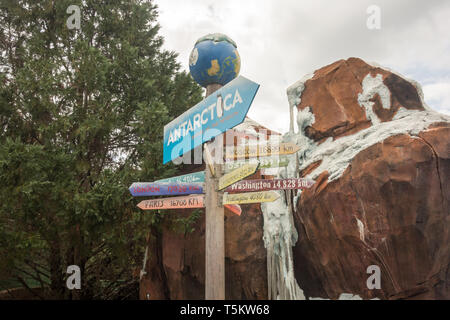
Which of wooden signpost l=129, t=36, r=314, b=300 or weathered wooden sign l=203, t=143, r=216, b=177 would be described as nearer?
wooden signpost l=129, t=36, r=314, b=300

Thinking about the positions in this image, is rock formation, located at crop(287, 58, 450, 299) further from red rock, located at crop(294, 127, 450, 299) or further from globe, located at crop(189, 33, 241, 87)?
globe, located at crop(189, 33, 241, 87)

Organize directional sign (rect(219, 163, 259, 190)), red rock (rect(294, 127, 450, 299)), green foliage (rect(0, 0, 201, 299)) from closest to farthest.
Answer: directional sign (rect(219, 163, 259, 190)) → red rock (rect(294, 127, 450, 299)) → green foliage (rect(0, 0, 201, 299))

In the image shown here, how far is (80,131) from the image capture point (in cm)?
672

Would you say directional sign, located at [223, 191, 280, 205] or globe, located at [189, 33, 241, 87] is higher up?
globe, located at [189, 33, 241, 87]

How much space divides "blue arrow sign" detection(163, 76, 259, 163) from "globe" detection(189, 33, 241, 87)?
48 cm

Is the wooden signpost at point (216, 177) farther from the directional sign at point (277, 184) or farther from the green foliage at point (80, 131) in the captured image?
the green foliage at point (80, 131)

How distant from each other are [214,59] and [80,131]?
4.08m

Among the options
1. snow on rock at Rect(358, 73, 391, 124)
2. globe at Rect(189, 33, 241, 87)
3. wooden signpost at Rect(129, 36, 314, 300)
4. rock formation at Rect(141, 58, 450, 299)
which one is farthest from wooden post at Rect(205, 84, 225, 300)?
snow on rock at Rect(358, 73, 391, 124)

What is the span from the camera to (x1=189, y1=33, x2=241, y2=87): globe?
387 cm

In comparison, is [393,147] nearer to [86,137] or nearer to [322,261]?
[322,261]

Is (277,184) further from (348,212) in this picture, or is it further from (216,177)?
(348,212)

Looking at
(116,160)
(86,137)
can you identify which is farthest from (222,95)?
(116,160)

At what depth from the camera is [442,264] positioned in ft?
15.2

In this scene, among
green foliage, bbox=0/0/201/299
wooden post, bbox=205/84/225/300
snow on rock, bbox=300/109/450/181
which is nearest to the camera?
wooden post, bbox=205/84/225/300
